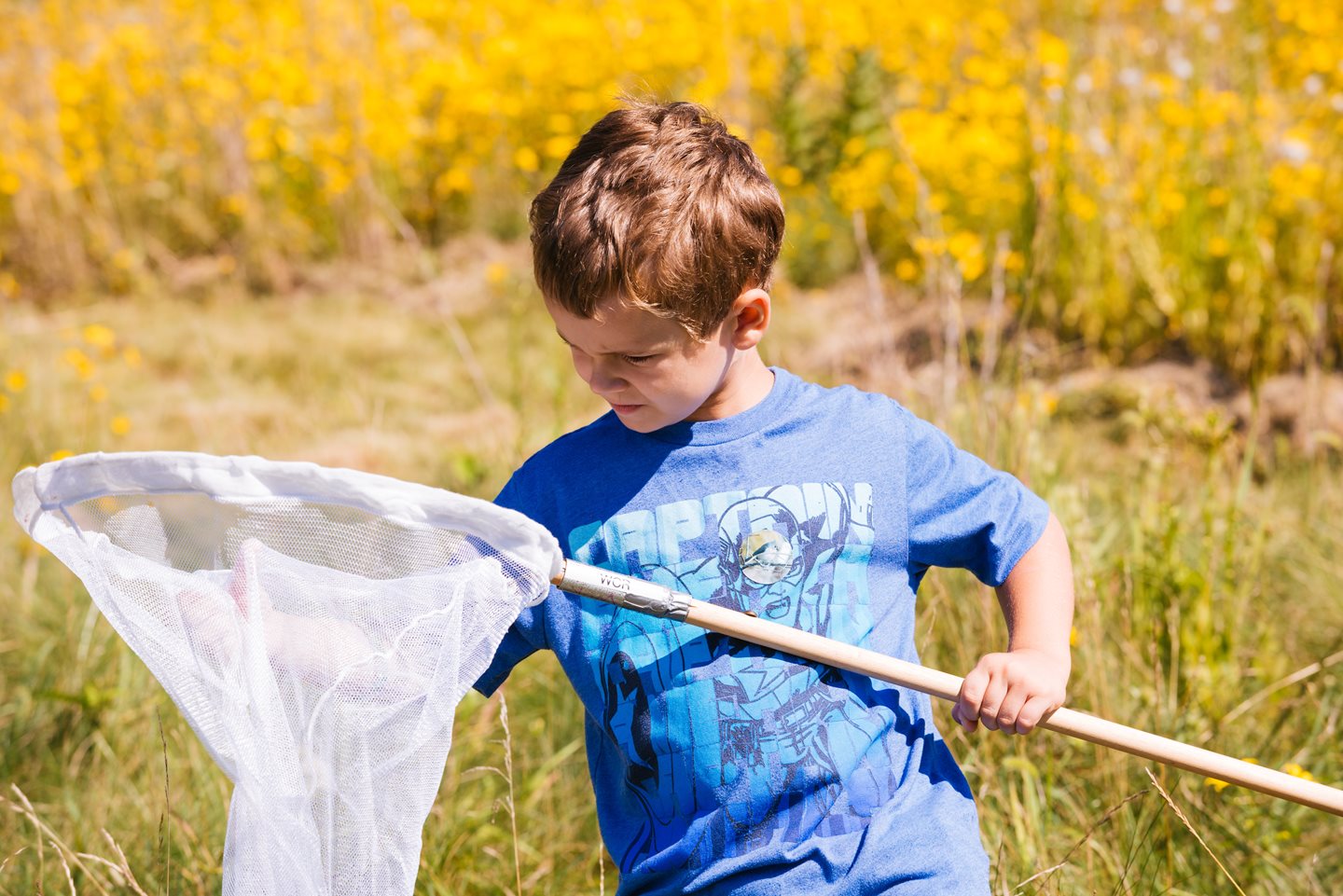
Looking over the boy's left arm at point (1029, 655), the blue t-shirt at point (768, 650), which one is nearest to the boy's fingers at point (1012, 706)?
the boy's left arm at point (1029, 655)

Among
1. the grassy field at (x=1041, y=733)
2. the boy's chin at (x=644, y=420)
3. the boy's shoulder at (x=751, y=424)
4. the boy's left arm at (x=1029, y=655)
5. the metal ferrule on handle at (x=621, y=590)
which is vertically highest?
the boy's chin at (x=644, y=420)

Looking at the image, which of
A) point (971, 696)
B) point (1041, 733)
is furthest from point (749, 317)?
point (1041, 733)

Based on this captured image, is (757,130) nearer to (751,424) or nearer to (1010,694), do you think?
(751,424)

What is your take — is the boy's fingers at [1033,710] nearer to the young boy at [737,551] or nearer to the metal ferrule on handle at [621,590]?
the young boy at [737,551]

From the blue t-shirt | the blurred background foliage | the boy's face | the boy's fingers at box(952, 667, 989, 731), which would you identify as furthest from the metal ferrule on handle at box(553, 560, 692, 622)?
the blurred background foliage

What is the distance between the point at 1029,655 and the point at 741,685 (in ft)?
1.10

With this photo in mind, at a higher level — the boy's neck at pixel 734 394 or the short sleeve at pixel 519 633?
the boy's neck at pixel 734 394

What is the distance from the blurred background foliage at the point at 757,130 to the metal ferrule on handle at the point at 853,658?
2.82 meters

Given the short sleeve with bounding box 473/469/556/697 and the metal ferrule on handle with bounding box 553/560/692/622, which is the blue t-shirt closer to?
the short sleeve with bounding box 473/469/556/697

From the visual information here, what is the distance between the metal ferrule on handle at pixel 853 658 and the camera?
4.21 feet

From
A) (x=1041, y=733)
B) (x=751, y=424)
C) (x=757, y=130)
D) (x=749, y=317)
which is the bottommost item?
(x=1041, y=733)

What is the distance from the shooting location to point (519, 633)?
149 centimetres

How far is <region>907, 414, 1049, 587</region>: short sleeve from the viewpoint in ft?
4.85

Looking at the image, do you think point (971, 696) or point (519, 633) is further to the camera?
point (519, 633)
